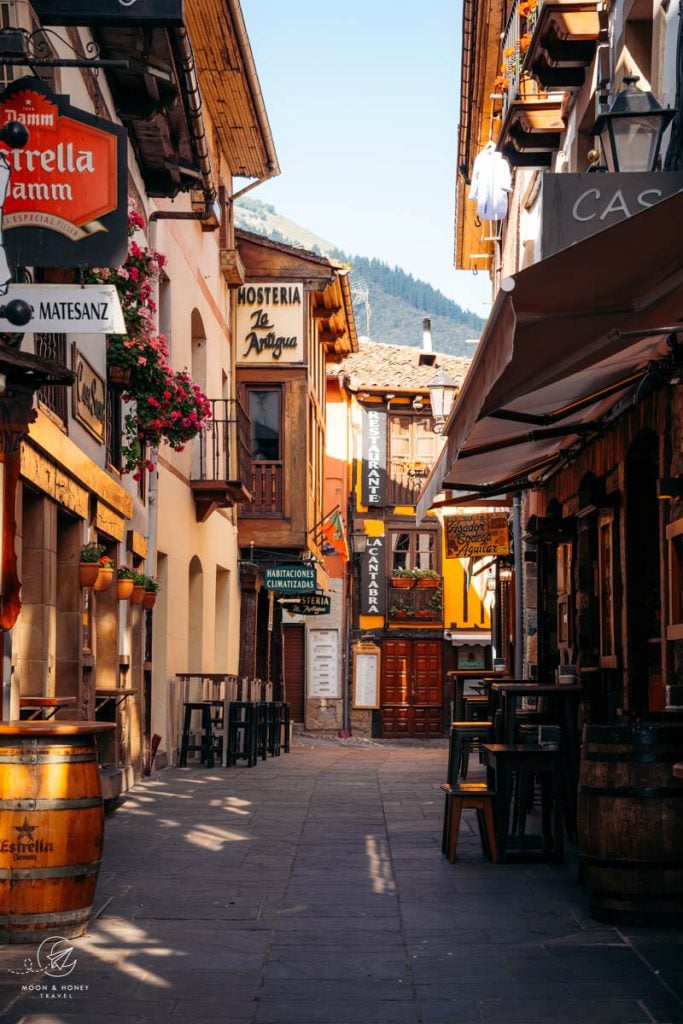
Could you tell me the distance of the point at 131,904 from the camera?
736cm

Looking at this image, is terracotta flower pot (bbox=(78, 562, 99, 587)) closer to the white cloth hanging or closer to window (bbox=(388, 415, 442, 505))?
the white cloth hanging

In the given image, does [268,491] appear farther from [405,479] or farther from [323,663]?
[405,479]

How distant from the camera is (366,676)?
36.9m

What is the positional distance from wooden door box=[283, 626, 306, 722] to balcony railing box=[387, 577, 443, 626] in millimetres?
2502

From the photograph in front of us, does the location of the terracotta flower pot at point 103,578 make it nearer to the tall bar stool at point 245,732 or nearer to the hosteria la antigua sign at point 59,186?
the hosteria la antigua sign at point 59,186

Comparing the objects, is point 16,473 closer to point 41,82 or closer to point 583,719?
point 41,82

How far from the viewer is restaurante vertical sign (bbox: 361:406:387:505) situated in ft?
125

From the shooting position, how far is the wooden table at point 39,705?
31.0ft

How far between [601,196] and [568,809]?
14.1 ft

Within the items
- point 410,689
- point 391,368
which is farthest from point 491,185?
point 391,368

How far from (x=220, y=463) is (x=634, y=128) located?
490 inches

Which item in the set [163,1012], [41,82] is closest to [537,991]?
[163,1012]

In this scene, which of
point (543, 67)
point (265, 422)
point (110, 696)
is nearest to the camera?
point (543, 67)
